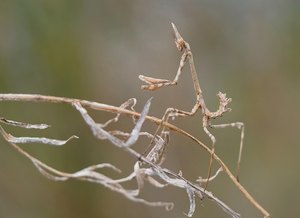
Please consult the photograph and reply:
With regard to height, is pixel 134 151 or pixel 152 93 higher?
pixel 152 93

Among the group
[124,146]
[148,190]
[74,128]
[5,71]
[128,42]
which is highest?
[128,42]

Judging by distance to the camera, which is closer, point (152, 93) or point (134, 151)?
point (134, 151)

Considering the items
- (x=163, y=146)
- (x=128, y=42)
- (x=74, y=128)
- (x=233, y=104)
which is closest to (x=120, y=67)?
(x=128, y=42)

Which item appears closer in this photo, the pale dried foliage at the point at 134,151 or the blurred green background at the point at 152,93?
the pale dried foliage at the point at 134,151

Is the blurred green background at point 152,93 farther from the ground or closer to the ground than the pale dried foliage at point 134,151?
farther from the ground

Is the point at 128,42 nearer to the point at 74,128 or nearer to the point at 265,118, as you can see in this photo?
the point at 74,128

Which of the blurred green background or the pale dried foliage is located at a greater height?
the blurred green background

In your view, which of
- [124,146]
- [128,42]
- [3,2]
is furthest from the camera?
[128,42]

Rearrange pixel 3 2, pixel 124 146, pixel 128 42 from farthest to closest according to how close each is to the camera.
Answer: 1. pixel 128 42
2. pixel 3 2
3. pixel 124 146
